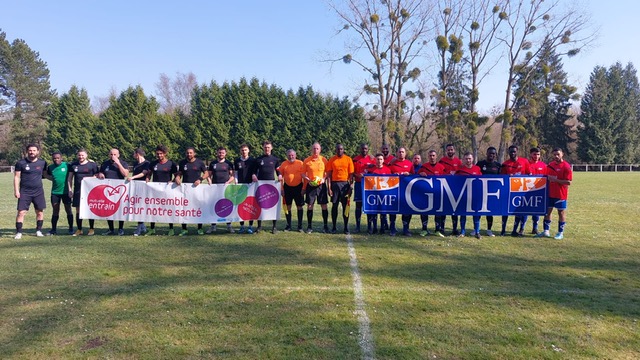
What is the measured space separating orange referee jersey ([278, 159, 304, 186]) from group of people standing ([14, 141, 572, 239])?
0.01 metres

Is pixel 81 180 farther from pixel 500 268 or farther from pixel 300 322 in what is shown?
pixel 500 268

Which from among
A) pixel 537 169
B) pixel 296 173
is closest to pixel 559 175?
pixel 537 169

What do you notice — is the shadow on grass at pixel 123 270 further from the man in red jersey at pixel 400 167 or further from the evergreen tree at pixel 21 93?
the evergreen tree at pixel 21 93

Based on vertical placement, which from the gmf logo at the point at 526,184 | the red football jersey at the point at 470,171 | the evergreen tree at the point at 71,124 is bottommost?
the gmf logo at the point at 526,184

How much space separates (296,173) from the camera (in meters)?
9.45

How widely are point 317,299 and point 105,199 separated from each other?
21.0 ft

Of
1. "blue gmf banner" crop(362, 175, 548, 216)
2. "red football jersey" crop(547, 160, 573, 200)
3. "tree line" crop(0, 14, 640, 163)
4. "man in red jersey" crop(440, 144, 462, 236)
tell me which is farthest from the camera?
"tree line" crop(0, 14, 640, 163)

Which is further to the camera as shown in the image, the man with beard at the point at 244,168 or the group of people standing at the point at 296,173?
the man with beard at the point at 244,168

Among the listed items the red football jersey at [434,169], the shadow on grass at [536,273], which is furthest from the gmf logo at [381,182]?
the shadow on grass at [536,273]

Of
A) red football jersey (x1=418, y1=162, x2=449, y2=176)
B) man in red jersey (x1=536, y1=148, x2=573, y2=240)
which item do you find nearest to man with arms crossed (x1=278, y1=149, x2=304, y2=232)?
red football jersey (x1=418, y1=162, x2=449, y2=176)

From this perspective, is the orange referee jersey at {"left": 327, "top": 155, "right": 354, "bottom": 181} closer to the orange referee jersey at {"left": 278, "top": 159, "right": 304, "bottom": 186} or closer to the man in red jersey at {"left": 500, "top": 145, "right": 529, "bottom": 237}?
the orange referee jersey at {"left": 278, "top": 159, "right": 304, "bottom": 186}

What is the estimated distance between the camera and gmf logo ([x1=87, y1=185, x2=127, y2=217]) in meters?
9.34

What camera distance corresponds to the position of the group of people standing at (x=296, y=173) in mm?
9195

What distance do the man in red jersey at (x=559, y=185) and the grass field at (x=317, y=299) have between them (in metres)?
0.75
